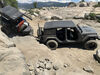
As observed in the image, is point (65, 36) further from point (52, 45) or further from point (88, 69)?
point (88, 69)

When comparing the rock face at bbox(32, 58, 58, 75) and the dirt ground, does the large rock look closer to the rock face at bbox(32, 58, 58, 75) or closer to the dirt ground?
the rock face at bbox(32, 58, 58, 75)

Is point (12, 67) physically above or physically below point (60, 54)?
above

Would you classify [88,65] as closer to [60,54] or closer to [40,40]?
[60,54]

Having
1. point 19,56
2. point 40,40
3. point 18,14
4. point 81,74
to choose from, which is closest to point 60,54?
point 40,40

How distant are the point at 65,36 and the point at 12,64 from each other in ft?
14.0

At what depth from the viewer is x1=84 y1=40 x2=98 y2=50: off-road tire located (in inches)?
327

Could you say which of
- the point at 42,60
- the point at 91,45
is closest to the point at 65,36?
the point at 91,45

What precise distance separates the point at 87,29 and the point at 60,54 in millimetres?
2459

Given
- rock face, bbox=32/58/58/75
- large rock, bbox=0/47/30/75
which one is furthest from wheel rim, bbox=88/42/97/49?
large rock, bbox=0/47/30/75

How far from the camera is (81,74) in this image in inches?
234

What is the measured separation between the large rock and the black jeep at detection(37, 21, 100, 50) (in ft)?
10.1

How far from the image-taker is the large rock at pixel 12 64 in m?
4.51

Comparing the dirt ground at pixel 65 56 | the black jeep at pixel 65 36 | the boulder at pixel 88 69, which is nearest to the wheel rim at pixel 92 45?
the black jeep at pixel 65 36

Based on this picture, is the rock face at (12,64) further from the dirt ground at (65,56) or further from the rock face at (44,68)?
the dirt ground at (65,56)
